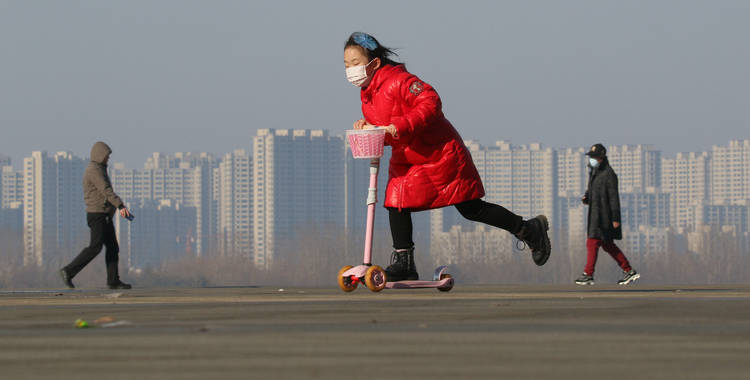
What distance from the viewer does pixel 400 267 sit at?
10.0 meters

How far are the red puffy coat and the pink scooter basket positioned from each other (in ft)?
0.79

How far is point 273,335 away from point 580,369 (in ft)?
5.29

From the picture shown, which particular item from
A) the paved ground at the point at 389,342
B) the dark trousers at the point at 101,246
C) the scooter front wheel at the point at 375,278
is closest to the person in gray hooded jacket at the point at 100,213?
→ the dark trousers at the point at 101,246

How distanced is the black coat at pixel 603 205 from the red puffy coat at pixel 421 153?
16.3 feet

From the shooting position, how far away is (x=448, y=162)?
9.72 meters

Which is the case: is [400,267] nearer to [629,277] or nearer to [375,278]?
[375,278]

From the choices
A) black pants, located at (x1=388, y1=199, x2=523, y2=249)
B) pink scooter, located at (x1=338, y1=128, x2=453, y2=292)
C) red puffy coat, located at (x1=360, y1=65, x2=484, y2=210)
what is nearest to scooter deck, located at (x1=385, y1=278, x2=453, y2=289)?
pink scooter, located at (x1=338, y1=128, x2=453, y2=292)

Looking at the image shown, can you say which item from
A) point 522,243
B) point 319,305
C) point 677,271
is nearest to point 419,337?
point 319,305

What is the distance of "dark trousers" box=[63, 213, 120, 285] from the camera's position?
14.4 m

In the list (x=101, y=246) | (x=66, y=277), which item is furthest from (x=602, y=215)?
(x=66, y=277)

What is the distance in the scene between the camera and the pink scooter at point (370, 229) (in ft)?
30.4

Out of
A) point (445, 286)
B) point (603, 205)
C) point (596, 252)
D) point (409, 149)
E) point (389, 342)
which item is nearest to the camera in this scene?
point (389, 342)

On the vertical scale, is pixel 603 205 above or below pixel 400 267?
above

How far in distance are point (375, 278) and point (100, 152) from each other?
235 inches
